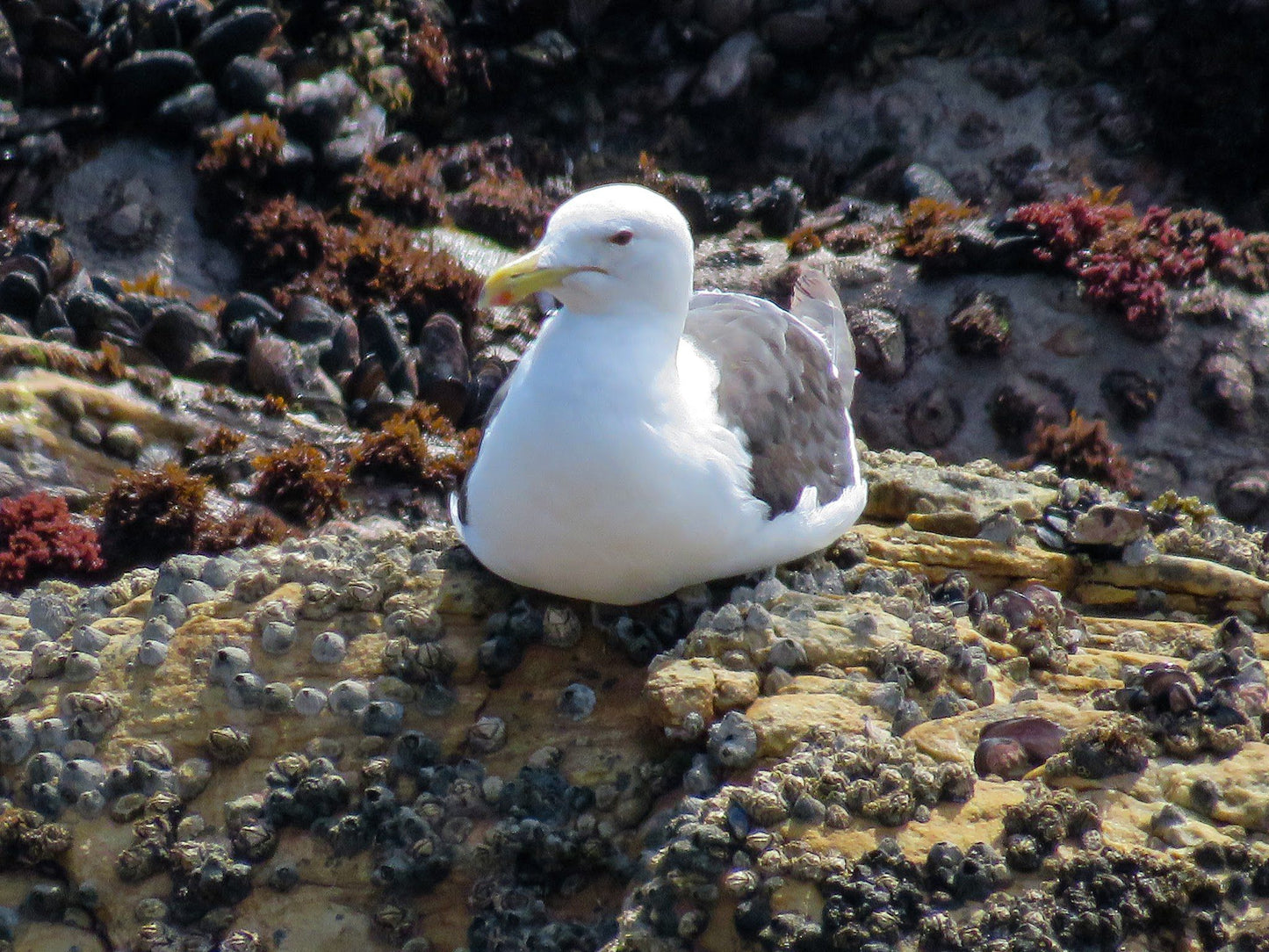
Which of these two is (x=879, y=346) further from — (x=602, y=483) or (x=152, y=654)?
(x=152, y=654)

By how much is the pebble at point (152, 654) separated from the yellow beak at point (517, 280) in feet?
5.72

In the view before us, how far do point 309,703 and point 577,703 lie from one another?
93 centimetres

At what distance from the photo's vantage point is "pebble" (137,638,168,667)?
4883mm

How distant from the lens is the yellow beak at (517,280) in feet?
15.0

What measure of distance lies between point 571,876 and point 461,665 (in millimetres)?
985

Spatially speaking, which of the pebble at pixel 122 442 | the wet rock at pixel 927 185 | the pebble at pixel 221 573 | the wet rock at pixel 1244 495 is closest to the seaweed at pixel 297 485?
the pebble at pixel 122 442

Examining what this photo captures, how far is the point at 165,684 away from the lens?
4.83 meters

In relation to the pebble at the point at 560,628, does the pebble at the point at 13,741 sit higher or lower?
lower

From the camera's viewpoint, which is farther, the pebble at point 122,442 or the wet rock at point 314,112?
the wet rock at point 314,112

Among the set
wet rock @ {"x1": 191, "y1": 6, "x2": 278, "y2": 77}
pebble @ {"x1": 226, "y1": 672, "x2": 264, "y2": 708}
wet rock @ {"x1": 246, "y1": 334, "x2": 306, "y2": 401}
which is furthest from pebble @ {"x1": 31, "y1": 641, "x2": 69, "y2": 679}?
wet rock @ {"x1": 191, "y1": 6, "x2": 278, "y2": 77}

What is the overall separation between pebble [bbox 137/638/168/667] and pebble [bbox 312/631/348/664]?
56cm

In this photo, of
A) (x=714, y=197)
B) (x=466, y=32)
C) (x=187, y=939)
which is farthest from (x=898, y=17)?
(x=187, y=939)

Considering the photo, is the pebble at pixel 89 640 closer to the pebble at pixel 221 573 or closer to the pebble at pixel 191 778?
the pebble at pixel 221 573

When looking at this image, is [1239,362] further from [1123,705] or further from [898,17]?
[1123,705]
